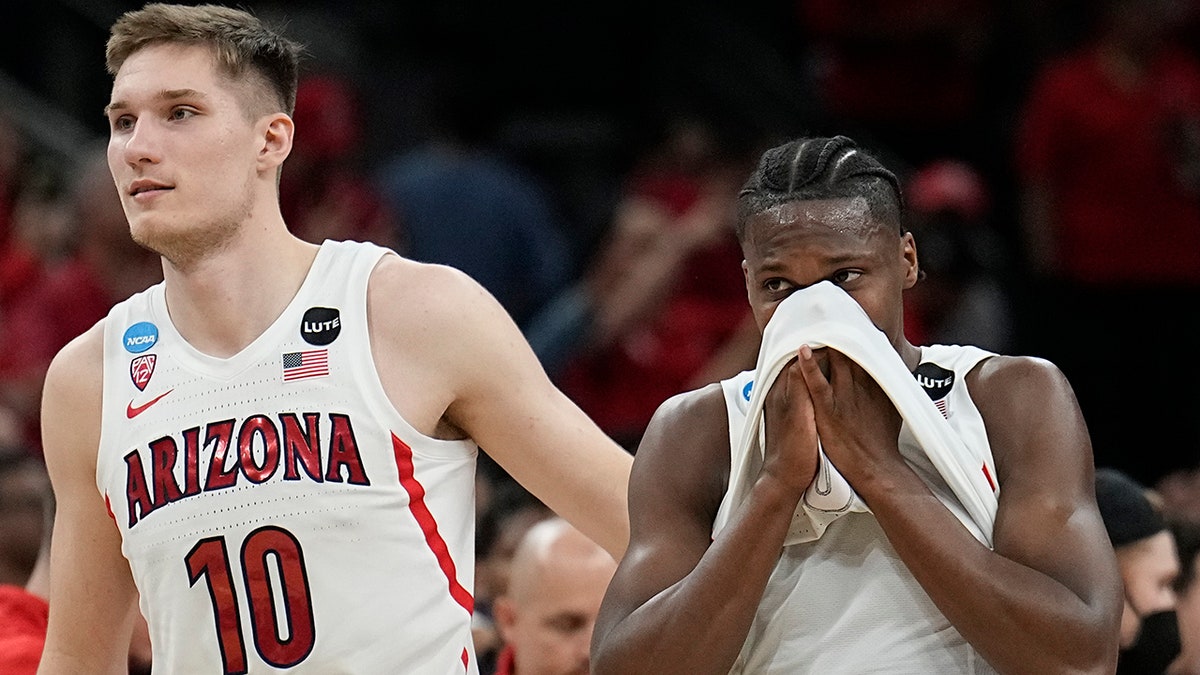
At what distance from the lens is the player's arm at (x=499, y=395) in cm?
363

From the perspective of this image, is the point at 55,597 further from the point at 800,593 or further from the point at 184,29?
the point at 800,593

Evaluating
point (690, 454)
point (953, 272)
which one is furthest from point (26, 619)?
point (953, 272)

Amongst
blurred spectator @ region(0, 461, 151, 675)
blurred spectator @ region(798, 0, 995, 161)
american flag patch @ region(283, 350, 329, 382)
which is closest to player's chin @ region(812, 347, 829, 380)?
american flag patch @ region(283, 350, 329, 382)

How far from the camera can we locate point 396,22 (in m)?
10.1

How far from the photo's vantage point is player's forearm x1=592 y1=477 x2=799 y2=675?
289 centimetres

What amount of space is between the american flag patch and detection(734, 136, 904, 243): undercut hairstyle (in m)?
0.89

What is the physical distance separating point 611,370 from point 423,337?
4.76 metres

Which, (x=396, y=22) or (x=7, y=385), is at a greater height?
(x=396, y=22)

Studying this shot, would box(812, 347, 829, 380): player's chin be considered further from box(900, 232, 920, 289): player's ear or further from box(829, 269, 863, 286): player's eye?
box(900, 232, 920, 289): player's ear

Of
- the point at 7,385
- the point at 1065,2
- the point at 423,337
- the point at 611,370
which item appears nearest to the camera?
the point at 423,337

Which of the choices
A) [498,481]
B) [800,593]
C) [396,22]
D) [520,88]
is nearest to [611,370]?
[498,481]

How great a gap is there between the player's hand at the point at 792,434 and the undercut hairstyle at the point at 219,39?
53.1 inches

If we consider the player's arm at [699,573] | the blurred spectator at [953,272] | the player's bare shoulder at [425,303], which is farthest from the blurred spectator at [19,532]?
the blurred spectator at [953,272]

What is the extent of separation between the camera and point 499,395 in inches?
144
